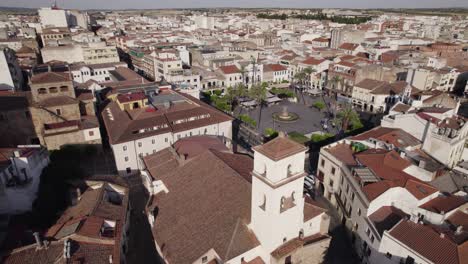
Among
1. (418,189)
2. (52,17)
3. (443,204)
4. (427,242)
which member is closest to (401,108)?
(418,189)

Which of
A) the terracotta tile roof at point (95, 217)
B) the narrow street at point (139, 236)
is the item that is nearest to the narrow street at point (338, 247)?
the narrow street at point (139, 236)

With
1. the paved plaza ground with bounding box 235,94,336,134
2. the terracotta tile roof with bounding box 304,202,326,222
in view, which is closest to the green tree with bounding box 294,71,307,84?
the paved plaza ground with bounding box 235,94,336,134

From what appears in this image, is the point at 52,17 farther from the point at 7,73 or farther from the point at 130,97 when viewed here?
the point at 130,97

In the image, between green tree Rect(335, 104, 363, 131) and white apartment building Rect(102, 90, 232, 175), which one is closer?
white apartment building Rect(102, 90, 232, 175)

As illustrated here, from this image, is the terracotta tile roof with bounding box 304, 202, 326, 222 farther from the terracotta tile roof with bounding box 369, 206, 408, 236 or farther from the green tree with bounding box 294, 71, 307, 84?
the green tree with bounding box 294, 71, 307, 84

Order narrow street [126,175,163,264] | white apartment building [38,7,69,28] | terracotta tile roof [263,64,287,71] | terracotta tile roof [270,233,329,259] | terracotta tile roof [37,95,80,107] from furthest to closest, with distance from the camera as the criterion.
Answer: white apartment building [38,7,69,28]
terracotta tile roof [263,64,287,71]
terracotta tile roof [37,95,80,107]
narrow street [126,175,163,264]
terracotta tile roof [270,233,329,259]

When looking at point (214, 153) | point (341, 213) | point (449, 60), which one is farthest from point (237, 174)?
point (449, 60)

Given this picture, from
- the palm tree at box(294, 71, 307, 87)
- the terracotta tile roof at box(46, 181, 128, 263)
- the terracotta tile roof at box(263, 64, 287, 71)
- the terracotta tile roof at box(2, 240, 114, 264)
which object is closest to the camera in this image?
the terracotta tile roof at box(2, 240, 114, 264)
